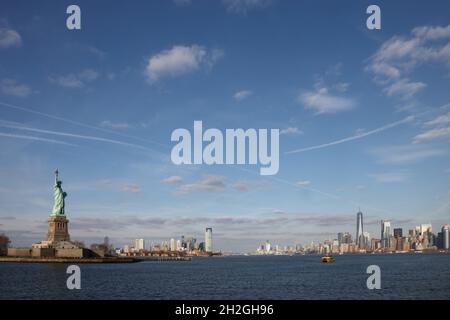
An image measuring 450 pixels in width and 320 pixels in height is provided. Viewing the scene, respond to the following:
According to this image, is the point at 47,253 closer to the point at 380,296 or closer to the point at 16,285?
the point at 16,285

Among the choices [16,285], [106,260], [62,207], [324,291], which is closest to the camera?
[324,291]

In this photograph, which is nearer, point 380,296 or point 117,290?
point 380,296

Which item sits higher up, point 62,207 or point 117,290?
point 62,207
